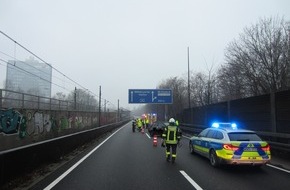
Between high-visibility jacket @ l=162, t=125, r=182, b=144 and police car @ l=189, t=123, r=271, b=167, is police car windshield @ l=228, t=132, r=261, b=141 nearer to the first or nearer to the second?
police car @ l=189, t=123, r=271, b=167

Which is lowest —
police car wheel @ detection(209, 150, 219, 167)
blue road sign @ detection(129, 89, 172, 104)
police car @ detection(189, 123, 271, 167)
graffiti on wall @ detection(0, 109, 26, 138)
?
police car wheel @ detection(209, 150, 219, 167)

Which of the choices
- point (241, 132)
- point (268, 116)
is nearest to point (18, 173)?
point (241, 132)

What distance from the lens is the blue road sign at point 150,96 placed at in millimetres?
54094

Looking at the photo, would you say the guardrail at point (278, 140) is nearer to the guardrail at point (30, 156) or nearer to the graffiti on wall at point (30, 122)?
the guardrail at point (30, 156)

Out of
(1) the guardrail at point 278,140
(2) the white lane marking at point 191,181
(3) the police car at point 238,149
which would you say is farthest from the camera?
(1) the guardrail at point 278,140

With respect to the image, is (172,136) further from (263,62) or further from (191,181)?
(263,62)

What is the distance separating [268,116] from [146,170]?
30.6 ft

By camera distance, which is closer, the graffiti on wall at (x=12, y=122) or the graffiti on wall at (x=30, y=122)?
the graffiti on wall at (x=12, y=122)

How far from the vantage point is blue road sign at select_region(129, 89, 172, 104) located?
5409 centimetres

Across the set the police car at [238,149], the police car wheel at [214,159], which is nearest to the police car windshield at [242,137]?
the police car at [238,149]

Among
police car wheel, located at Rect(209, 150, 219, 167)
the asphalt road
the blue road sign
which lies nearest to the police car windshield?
police car wheel, located at Rect(209, 150, 219, 167)

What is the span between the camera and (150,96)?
5422cm

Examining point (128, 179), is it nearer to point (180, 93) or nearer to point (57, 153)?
point (57, 153)

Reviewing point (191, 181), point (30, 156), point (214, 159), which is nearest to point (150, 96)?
point (214, 159)
